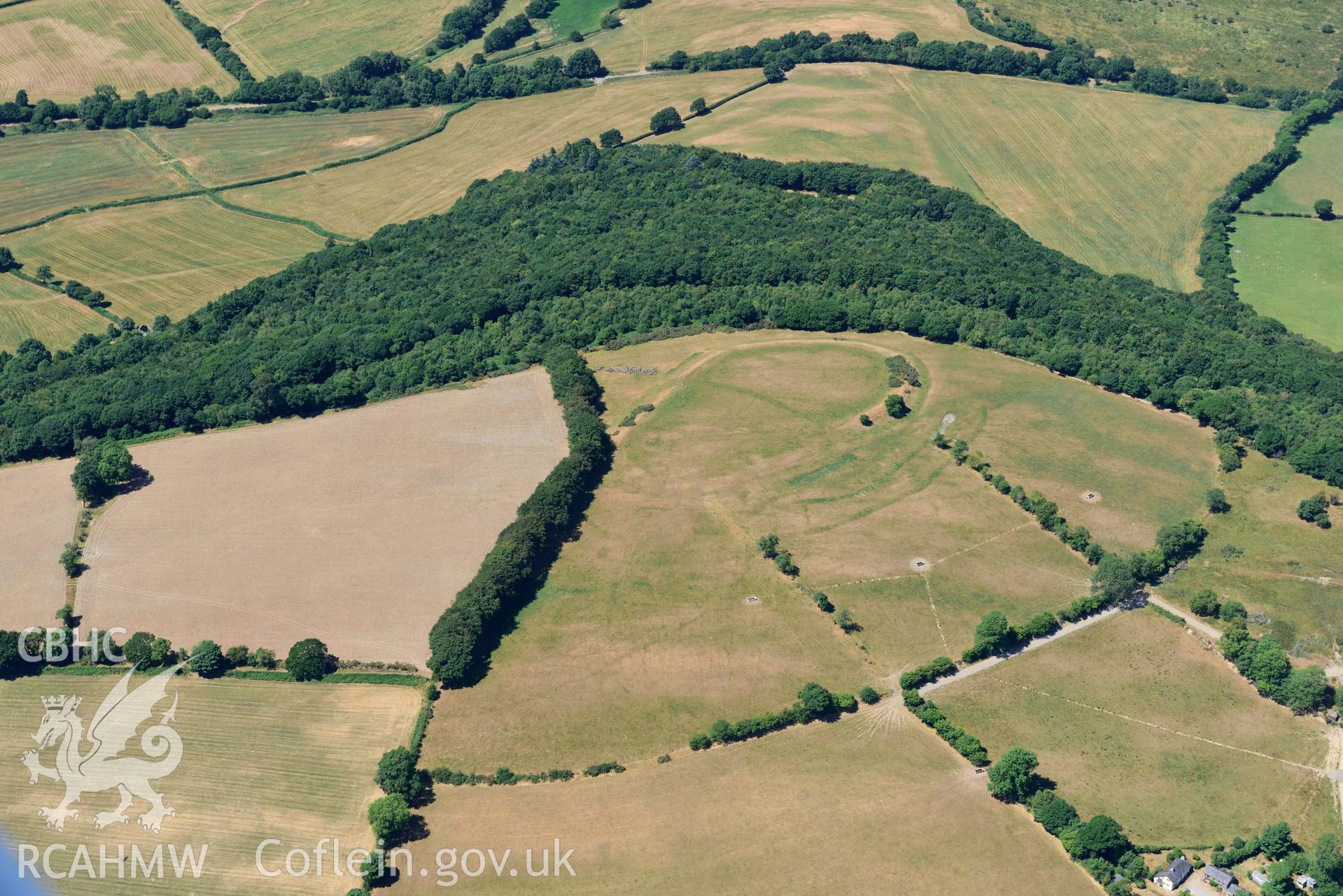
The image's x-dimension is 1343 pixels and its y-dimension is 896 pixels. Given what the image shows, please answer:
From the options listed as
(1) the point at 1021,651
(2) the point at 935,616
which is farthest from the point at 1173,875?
(2) the point at 935,616

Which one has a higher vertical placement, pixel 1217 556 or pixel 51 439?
pixel 51 439

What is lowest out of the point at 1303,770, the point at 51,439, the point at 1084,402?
the point at 1303,770

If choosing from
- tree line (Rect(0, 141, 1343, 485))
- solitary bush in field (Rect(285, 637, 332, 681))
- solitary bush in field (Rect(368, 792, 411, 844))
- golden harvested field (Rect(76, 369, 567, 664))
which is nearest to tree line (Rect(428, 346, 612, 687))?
golden harvested field (Rect(76, 369, 567, 664))

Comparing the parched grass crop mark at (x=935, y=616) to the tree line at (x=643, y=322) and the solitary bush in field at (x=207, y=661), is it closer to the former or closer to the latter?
the tree line at (x=643, y=322)

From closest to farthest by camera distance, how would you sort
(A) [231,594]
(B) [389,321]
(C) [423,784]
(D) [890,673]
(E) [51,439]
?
(C) [423,784]
(D) [890,673]
(A) [231,594]
(E) [51,439]
(B) [389,321]

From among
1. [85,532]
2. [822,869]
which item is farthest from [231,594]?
[822,869]

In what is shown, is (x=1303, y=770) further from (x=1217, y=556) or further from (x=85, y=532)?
(x=85, y=532)

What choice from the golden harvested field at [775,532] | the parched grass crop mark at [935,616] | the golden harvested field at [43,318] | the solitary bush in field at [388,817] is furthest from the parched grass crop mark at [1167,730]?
the golden harvested field at [43,318]
